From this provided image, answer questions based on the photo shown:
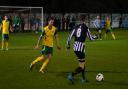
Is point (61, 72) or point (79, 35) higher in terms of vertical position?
point (79, 35)

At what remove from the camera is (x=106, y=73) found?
16.4 m

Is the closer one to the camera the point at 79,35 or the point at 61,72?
the point at 79,35

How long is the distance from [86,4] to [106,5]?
13.6 ft

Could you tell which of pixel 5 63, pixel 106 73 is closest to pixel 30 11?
pixel 5 63

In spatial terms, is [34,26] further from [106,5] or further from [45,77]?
[45,77]

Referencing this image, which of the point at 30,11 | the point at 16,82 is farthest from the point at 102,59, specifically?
the point at 30,11

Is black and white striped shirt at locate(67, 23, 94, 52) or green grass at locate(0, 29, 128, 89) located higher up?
black and white striped shirt at locate(67, 23, 94, 52)

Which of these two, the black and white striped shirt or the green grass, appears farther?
the black and white striped shirt

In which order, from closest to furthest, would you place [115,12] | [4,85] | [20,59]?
1. [4,85]
2. [20,59]
3. [115,12]

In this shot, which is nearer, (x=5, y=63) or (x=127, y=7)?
(x=5, y=63)

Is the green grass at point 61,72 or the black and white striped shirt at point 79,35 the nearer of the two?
the green grass at point 61,72

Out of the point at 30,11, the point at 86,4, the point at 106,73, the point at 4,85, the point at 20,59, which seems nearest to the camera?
the point at 4,85

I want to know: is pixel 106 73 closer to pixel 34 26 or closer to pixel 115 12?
pixel 34 26

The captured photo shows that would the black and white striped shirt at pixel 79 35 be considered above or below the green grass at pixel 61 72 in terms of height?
above
